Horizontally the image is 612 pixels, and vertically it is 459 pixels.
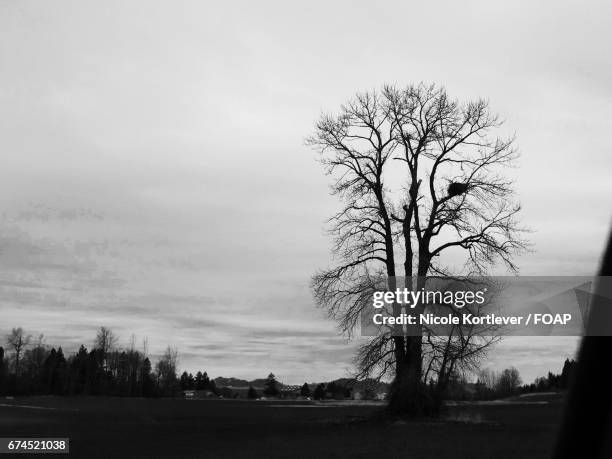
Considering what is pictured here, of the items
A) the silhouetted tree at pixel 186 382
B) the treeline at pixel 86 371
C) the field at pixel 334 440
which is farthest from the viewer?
the silhouetted tree at pixel 186 382

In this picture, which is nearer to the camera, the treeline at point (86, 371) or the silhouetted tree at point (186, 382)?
the treeline at point (86, 371)

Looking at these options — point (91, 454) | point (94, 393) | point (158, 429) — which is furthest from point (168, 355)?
point (91, 454)

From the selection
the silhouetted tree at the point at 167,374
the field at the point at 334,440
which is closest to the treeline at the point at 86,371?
the silhouetted tree at the point at 167,374

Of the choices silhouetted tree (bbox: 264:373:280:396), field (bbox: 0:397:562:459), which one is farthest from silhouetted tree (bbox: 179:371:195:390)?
field (bbox: 0:397:562:459)

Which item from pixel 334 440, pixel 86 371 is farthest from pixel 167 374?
pixel 334 440

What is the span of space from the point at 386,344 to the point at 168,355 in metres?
115

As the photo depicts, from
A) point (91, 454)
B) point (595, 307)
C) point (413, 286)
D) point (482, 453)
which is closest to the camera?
point (595, 307)

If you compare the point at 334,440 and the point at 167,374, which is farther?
the point at 167,374

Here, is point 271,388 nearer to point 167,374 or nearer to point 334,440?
point 167,374

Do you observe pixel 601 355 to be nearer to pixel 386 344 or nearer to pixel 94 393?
pixel 386 344

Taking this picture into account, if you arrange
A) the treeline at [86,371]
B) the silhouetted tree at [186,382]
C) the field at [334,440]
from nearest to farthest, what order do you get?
the field at [334,440] → the treeline at [86,371] → the silhouetted tree at [186,382]

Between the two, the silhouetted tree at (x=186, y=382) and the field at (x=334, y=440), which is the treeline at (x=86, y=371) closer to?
the silhouetted tree at (x=186, y=382)

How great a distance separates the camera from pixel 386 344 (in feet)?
111

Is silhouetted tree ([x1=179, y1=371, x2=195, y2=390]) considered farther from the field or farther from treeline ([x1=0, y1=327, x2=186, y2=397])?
the field
